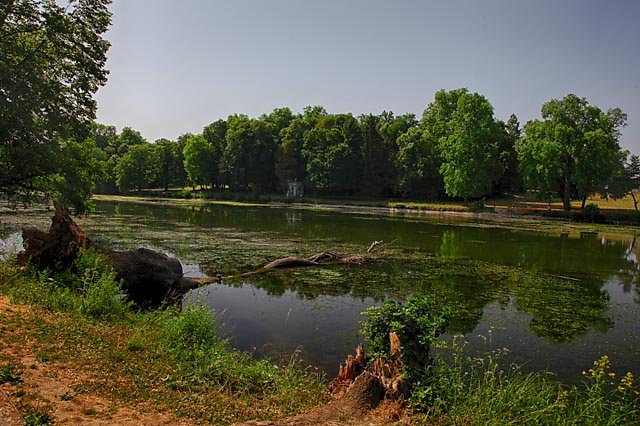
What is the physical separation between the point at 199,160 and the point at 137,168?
11242mm

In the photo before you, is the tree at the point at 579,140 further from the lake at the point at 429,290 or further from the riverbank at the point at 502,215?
the lake at the point at 429,290

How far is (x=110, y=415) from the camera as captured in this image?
15.7ft

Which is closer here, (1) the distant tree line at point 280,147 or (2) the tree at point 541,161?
(1) the distant tree line at point 280,147

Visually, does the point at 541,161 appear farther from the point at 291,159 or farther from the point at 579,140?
the point at 291,159

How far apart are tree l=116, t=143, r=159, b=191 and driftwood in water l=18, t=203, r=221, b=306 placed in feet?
245

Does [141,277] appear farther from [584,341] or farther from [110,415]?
[584,341]

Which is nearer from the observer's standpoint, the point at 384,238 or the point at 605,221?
the point at 384,238

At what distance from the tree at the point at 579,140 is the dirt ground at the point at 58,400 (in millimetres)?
53938

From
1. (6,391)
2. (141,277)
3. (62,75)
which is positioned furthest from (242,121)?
(6,391)

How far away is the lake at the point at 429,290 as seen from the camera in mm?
9750

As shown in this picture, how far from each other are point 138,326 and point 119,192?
279ft

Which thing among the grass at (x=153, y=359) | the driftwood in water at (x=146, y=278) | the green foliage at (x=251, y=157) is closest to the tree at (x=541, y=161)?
the green foliage at (x=251, y=157)

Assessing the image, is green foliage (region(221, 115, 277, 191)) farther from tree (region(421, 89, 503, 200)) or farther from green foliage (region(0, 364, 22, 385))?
green foliage (region(0, 364, 22, 385))

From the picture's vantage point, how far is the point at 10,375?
5.18m
